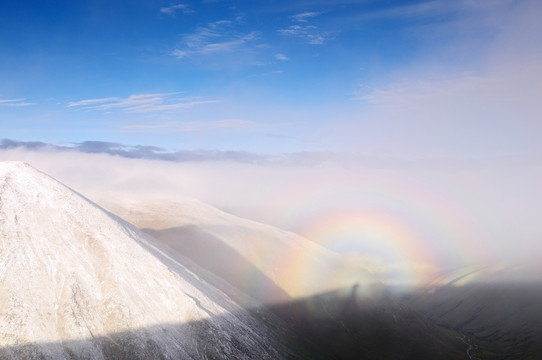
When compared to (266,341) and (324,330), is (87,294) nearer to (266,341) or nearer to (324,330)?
(266,341)

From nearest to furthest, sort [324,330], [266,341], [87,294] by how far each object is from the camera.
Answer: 1. [87,294]
2. [266,341]
3. [324,330]

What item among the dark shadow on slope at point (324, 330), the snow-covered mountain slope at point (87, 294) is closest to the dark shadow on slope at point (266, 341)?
the dark shadow on slope at point (324, 330)

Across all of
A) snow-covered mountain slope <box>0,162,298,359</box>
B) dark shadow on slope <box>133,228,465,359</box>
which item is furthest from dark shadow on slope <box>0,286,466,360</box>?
snow-covered mountain slope <box>0,162,298,359</box>

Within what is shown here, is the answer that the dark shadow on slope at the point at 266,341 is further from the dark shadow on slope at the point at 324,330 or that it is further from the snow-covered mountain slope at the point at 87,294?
the snow-covered mountain slope at the point at 87,294

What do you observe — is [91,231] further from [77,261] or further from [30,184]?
[30,184]

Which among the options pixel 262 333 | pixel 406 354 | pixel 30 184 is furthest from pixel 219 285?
pixel 406 354

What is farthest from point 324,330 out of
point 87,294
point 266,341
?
point 87,294
